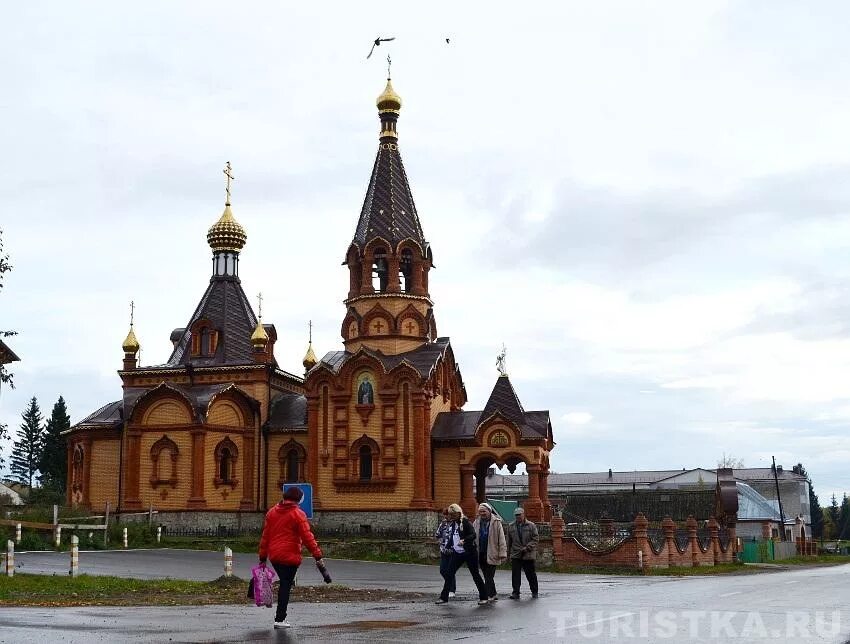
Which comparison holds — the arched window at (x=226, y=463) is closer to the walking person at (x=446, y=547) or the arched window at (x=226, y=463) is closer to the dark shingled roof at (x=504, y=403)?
the dark shingled roof at (x=504, y=403)

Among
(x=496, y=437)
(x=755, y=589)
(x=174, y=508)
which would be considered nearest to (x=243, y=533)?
(x=174, y=508)

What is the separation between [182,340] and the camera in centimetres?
5003

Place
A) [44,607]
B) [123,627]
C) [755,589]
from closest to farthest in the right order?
[123,627] < [44,607] < [755,589]

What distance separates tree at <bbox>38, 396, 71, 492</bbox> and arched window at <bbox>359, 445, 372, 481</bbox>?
35.3 m

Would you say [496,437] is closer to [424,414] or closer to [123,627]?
[424,414]

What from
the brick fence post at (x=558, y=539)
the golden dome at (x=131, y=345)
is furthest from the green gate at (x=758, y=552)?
the golden dome at (x=131, y=345)

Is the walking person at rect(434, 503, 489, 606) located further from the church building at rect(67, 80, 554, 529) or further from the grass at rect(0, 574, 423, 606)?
the church building at rect(67, 80, 554, 529)

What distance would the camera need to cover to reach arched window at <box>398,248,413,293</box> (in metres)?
47.6

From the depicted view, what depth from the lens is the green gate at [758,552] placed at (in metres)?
50.1

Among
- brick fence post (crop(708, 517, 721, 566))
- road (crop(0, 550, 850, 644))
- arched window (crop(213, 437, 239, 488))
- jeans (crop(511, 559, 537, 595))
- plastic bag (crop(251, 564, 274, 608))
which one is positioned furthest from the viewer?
arched window (crop(213, 437, 239, 488))

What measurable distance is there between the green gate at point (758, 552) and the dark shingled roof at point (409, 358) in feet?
51.5

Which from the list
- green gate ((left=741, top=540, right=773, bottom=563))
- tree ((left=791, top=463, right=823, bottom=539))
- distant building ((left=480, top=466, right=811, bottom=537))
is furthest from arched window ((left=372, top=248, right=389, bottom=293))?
tree ((left=791, top=463, right=823, bottom=539))

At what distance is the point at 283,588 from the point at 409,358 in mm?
33799

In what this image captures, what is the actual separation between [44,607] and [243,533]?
30893 millimetres
